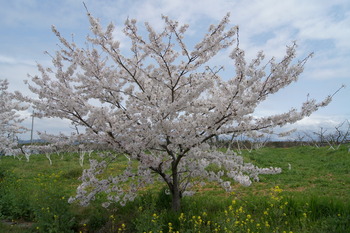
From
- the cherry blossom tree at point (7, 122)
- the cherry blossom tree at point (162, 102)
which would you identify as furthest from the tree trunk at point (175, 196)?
the cherry blossom tree at point (7, 122)

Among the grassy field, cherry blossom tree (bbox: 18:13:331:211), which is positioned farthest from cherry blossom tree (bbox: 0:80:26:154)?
cherry blossom tree (bbox: 18:13:331:211)

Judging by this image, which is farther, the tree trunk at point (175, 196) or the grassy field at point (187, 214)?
the tree trunk at point (175, 196)

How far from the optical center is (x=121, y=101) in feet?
17.6

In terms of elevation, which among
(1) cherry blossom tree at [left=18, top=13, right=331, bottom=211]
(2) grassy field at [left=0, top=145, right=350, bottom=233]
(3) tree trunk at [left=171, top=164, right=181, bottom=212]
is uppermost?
(1) cherry blossom tree at [left=18, top=13, right=331, bottom=211]

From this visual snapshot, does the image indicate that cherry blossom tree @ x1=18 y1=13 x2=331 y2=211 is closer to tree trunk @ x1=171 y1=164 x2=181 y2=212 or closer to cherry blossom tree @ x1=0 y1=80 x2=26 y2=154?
tree trunk @ x1=171 y1=164 x2=181 y2=212

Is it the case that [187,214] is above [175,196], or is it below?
below

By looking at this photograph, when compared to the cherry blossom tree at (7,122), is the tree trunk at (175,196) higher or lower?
lower

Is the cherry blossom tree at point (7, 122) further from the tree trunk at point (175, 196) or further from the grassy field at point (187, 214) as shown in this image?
the tree trunk at point (175, 196)

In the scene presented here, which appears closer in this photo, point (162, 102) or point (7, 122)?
point (162, 102)

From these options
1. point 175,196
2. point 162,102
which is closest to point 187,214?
point 175,196

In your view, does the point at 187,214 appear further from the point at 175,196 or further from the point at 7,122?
the point at 7,122

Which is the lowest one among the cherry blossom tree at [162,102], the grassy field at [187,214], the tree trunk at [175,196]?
the grassy field at [187,214]

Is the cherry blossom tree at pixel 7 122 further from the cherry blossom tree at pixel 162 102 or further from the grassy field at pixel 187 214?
the cherry blossom tree at pixel 162 102

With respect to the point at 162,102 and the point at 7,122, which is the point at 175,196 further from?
the point at 7,122
